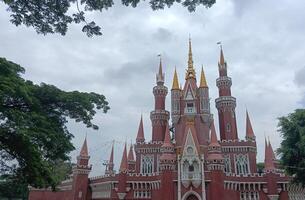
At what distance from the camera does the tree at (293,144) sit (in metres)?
26.2

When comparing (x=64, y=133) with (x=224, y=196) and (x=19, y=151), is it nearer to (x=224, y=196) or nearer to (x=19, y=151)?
(x=19, y=151)

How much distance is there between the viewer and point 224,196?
3591 cm

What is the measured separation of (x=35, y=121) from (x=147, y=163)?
33.7 meters

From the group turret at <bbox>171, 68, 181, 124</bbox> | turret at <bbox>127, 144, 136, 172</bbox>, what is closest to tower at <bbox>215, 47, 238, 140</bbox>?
turret at <bbox>171, 68, 181, 124</bbox>

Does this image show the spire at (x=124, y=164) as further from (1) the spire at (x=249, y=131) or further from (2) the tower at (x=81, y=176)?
(1) the spire at (x=249, y=131)

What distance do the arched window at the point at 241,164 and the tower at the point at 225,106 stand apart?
3.64 metres

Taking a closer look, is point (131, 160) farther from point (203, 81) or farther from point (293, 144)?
point (293, 144)

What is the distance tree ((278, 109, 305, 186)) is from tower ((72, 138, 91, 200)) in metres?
32.8

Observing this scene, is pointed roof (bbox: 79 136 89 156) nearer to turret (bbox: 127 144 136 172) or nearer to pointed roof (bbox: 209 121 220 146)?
turret (bbox: 127 144 136 172)

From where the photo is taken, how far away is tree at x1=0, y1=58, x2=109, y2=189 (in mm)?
12641

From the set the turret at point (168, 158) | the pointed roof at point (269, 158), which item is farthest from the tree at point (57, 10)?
the pointed roof at point (269, 158)

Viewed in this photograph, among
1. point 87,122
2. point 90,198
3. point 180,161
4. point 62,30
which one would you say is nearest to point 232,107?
point 180,161

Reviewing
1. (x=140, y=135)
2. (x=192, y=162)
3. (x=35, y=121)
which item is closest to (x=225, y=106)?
(x=192, y=162)

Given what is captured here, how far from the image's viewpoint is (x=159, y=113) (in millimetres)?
48906
